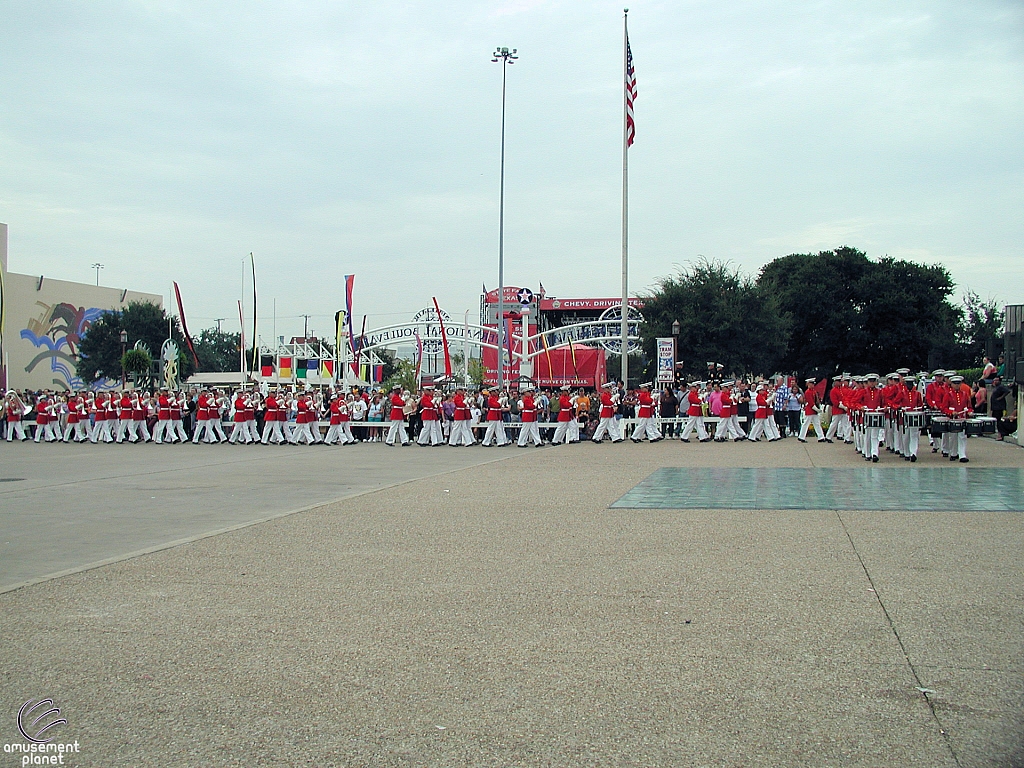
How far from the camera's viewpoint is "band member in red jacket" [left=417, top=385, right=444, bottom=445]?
26.4 metres

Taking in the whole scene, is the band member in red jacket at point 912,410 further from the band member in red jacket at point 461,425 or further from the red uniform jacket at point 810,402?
the band member in red jacket at point 461,425

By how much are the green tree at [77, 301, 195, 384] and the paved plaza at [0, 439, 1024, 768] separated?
58.4 meters

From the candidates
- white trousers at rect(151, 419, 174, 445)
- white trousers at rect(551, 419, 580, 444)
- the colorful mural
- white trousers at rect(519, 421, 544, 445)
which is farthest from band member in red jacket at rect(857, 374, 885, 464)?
the colorful mural

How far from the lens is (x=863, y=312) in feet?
186

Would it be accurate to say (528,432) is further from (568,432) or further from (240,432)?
(240,432)

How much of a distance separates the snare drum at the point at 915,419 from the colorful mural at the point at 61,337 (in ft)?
203

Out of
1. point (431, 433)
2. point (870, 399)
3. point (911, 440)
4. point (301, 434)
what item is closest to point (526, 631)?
point (911, 440)

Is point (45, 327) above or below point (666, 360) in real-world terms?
above

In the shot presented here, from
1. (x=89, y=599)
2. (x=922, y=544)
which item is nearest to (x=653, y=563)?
(x=922, y=544)

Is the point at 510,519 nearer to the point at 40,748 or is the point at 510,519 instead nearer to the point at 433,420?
the point at 40,748

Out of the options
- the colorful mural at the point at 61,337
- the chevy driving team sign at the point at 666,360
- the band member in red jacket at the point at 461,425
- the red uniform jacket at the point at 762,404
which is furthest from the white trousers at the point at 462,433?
the colorful mural at the point at 61,337

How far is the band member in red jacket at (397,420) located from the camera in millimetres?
26500

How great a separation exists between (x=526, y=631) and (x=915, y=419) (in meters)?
14.3

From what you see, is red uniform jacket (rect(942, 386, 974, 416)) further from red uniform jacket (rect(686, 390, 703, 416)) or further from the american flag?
the american flag
